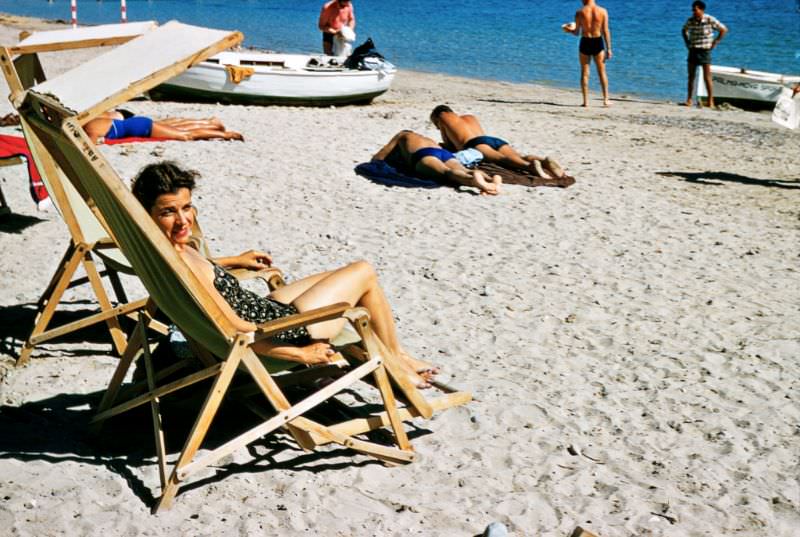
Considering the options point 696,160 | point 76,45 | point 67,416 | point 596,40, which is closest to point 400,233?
point 76,45

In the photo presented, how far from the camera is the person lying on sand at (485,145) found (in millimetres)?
8578

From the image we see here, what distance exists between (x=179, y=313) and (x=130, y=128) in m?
6.46

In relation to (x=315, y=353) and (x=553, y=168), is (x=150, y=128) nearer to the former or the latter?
(x=553, y=168)

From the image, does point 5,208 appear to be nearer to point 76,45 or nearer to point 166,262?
point 76,45

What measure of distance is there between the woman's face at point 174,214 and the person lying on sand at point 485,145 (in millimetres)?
5408

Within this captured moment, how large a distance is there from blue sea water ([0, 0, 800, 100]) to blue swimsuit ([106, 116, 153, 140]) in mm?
12267

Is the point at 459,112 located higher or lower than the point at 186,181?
lower

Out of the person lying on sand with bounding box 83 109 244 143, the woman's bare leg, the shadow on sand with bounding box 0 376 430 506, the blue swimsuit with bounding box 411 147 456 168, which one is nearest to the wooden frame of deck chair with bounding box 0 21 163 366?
the shadow on sand with bounding box 0 376 430 506

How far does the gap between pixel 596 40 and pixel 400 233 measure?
28.0 ft

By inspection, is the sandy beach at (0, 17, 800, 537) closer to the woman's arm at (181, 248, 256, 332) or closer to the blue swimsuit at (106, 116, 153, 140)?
the blue swimsuit at (106, 116, 153, 140)

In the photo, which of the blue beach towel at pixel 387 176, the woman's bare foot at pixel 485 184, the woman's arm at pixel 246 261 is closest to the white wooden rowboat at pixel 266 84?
the blue beach towel at pixel 387 176

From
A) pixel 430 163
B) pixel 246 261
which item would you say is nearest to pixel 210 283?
pixel 246 261

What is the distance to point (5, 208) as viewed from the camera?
6.70 metres

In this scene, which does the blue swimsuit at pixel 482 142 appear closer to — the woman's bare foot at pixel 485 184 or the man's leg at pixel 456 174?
the man's leg at pixel 456 174
